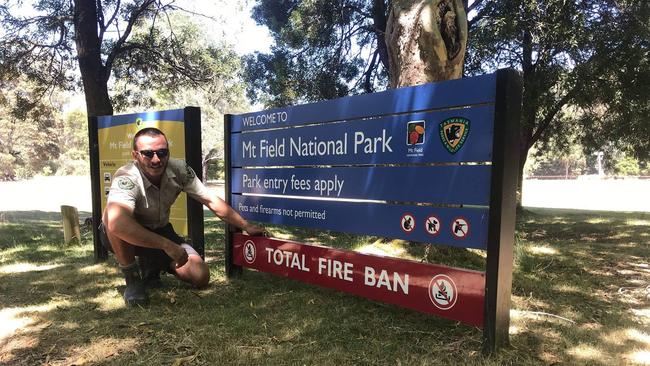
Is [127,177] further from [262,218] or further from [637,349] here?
[637,349]

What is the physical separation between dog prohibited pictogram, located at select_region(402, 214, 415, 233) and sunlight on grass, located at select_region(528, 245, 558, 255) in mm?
3499

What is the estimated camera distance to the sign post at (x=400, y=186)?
2646mm

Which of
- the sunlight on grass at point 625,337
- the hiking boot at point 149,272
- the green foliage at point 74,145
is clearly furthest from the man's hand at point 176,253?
the green foliage at point 74,145

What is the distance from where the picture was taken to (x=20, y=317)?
351 centimetres

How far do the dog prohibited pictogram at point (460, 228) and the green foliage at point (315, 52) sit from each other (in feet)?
30.5

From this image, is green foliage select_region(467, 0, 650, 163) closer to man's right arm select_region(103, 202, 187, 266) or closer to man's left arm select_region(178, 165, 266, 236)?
man's left arm select_region(178, 165, 266, 236)

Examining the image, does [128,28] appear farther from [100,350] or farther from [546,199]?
[546,199]

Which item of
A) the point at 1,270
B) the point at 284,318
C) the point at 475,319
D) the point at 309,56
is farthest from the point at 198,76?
the point at 475,319

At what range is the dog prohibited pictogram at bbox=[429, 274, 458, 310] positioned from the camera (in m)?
2.84

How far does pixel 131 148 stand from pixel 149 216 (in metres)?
1.69

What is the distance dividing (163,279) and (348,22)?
9.56 metres

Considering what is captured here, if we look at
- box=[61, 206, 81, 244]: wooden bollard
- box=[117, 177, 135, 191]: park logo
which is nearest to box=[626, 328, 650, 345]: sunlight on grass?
box=[117, 177, 135, 191]: park logo

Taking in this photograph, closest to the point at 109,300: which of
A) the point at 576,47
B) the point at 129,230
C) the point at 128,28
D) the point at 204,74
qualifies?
the point at 129,230

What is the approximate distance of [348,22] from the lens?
1231 centimetres
